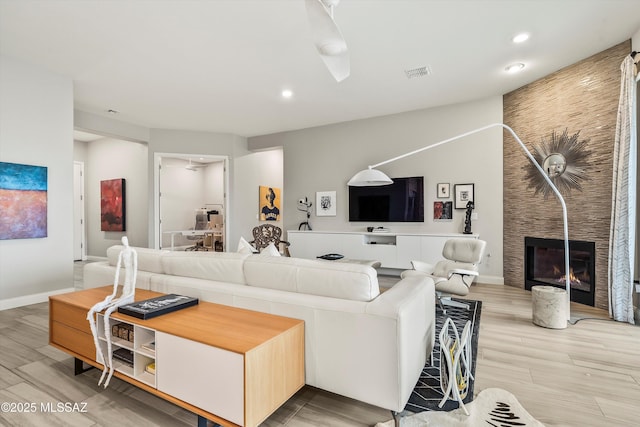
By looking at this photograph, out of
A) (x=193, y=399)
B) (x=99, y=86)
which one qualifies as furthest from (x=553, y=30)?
(x=99, y=86)

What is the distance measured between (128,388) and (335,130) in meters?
5.38

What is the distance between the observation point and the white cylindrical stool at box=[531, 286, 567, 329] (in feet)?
10.1

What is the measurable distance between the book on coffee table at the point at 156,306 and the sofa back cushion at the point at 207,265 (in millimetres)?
214

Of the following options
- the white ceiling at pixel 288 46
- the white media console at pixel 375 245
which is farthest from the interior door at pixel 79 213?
the white media console at pixel 375 245

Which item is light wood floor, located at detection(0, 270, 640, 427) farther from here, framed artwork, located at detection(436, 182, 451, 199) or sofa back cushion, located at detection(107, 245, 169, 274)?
framed artwork, located at detection(436, 182, 451, 199)

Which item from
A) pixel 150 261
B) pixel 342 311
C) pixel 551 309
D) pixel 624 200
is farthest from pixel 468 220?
pixel 150 261

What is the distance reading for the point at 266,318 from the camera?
180cm

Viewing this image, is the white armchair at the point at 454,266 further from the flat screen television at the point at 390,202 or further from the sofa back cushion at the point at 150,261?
the sofa back cushion at the point at 150,261

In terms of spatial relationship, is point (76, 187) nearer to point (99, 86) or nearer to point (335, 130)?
point (99, 86)

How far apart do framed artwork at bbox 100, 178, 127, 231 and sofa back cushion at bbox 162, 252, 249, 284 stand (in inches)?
241

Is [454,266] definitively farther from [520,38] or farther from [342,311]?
A: [342,311]

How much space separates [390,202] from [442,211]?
0.89 meters

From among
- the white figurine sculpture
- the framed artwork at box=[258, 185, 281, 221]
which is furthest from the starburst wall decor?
the framed artwork at box=[258, 185, 281, 221]

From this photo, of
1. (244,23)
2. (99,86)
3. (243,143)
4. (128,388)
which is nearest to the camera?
(128,388)
